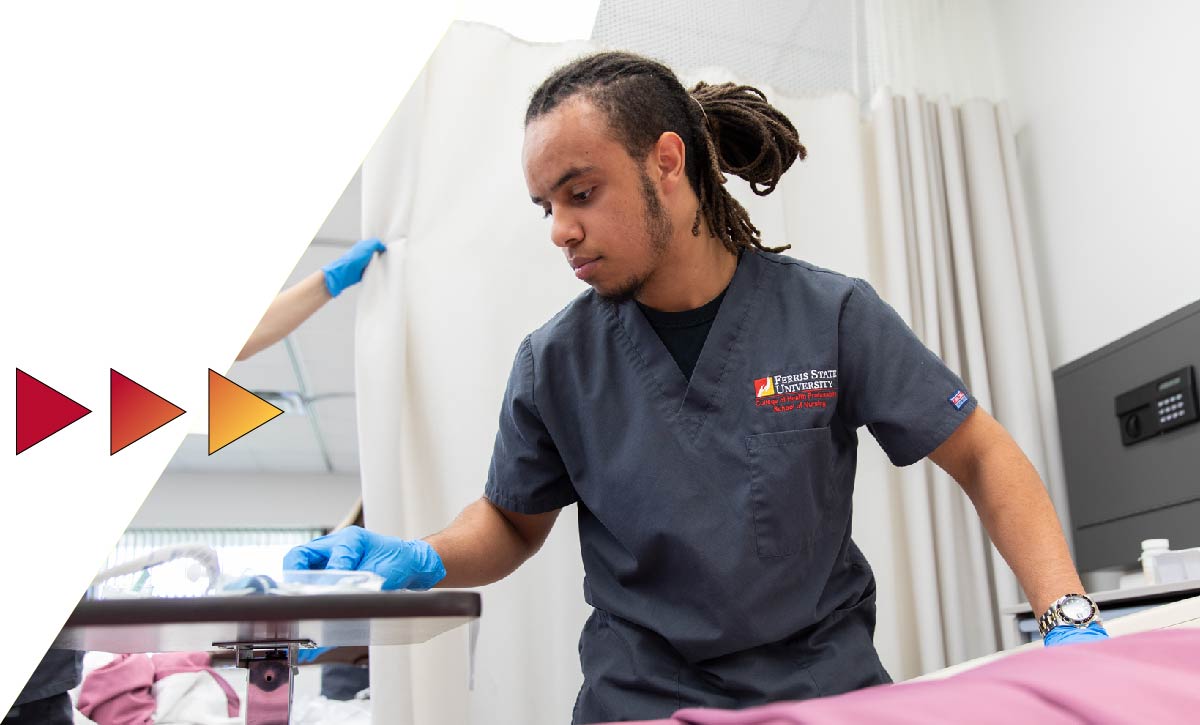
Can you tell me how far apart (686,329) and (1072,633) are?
0.59 metres

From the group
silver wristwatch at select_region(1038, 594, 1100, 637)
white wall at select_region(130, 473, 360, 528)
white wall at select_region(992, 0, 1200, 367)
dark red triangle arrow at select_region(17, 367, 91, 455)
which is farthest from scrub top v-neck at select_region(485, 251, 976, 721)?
white wall at select_region(130, 473, 360, 528)

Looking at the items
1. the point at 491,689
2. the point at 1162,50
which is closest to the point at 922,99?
the point at 1162,50

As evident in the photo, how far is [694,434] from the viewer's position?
4.21 feet

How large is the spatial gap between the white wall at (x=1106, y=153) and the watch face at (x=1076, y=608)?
1.25 metres

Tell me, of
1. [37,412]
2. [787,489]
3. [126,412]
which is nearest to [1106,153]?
[787,489]

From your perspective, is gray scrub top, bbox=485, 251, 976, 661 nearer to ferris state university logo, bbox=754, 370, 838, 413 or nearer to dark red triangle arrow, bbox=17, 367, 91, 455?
ferris state university logo, bbox=754, 370, 838, 413

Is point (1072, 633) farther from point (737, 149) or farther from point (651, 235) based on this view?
point (737, 149)

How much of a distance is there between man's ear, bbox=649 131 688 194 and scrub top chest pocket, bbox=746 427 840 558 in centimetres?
35

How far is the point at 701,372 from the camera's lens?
131 centimetres

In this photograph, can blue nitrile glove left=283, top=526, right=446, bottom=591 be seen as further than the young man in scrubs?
No

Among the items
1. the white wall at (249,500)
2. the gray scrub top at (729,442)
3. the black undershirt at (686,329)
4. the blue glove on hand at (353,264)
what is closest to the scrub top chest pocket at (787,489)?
the gray scrub top at (729,442)

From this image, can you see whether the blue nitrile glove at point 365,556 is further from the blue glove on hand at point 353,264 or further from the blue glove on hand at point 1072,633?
the blue glove on hand at point 353,264

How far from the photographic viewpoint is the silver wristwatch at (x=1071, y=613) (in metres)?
1.04

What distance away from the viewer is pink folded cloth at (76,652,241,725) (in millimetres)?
2215
